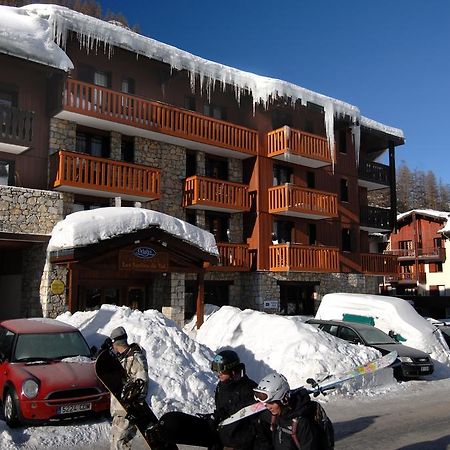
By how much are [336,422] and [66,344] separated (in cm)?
484

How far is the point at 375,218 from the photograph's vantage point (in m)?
28.4

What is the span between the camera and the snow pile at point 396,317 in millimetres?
15121

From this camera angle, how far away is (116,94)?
60.5ft

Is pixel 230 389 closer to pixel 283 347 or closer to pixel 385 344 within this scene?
pixel 283 347

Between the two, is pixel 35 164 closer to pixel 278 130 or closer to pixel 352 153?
pixel 278 130

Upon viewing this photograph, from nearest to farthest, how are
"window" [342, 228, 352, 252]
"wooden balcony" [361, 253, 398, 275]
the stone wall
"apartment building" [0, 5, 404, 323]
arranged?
1. the stone wall
2. "apartment building" [0, 5, 404, 323]
3. "wooden balcony" [361, 253, 398, 275]
4. "window" [342, 228, 352, 252]

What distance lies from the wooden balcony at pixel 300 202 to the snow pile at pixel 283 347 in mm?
8510

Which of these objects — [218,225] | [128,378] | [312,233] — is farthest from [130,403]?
[312,233]

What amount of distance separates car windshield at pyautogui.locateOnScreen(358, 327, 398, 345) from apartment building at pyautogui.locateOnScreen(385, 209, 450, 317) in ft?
96.9

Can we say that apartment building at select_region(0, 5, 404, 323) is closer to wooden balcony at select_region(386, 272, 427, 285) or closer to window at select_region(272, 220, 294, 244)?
window at select_region(272, 220, 294, 244)

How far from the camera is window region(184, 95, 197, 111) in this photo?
72.1 ft

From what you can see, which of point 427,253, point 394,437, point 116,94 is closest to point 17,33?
point 116,94

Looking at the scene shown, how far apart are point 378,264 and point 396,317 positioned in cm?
1158

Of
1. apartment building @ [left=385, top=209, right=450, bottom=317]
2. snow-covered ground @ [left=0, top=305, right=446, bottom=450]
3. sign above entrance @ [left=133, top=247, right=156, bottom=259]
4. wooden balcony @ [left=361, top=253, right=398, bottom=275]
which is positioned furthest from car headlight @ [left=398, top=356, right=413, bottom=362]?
Result: apartment building @ [left=385, top=209, right=450, bottom=317]
